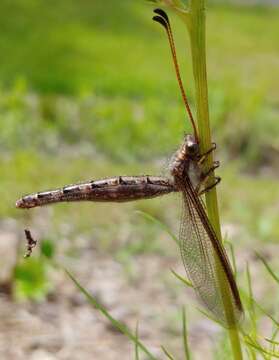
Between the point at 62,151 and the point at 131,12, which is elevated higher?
the point at 131,12

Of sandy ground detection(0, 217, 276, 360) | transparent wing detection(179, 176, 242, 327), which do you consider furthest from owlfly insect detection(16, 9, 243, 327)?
sandy ground detection(0, 217, 276, 360)

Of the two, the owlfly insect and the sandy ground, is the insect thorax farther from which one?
the sandy ground

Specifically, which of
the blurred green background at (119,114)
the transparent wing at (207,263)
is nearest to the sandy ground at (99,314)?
the blurred green background at (119,114)

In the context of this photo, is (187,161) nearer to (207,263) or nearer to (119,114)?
(207,263)

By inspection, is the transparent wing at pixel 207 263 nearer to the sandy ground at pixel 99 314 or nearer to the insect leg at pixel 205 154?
the insect leg at pixel 205 154

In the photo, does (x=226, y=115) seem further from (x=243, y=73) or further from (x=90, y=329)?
(x=90, y=329)

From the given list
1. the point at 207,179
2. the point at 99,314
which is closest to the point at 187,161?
the point at 207,179

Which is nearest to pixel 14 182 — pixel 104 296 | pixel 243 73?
pixel 104 296
